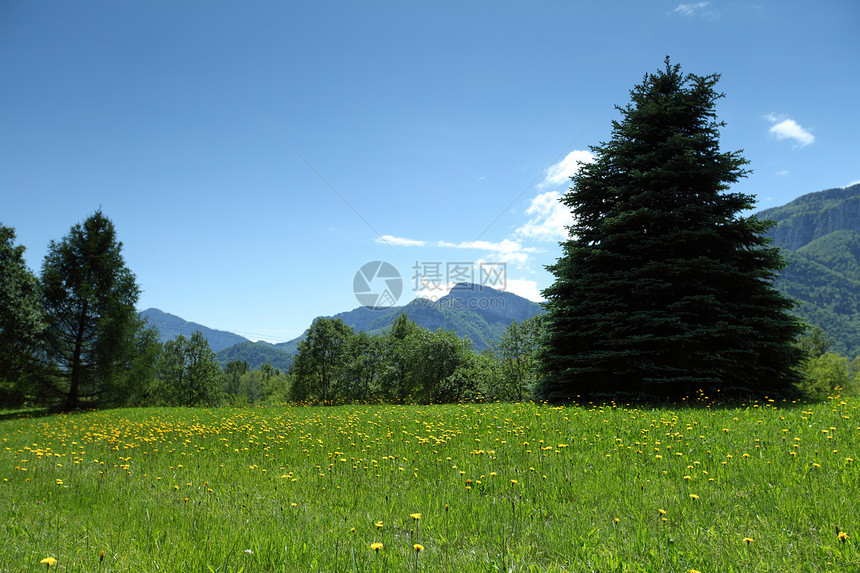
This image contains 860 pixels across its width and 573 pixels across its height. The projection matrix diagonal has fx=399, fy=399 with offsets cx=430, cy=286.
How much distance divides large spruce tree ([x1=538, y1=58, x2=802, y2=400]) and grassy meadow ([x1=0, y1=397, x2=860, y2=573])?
398 cm

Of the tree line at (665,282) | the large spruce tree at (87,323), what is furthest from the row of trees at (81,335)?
the tree line at (665,282)

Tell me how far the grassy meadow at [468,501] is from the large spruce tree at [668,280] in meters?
3.98

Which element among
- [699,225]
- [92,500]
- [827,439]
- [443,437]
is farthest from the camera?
[699,225]

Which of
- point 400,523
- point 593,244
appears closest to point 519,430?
point 400,523

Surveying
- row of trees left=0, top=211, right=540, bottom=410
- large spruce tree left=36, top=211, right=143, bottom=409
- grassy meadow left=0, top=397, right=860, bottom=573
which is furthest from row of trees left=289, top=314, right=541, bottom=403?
large spruce tree left=36, top=211, right=143, bottom=409

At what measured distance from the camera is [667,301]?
39.4 feet

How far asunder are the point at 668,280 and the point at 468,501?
10.6 meters

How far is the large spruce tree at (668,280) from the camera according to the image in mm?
11133

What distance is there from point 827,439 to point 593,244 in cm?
907

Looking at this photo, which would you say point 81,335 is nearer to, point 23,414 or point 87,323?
point 87,323

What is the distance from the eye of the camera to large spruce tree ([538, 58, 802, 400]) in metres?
11.1

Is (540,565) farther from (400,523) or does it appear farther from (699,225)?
(699,225)

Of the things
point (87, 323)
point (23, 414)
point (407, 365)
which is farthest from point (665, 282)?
point (407, 365)

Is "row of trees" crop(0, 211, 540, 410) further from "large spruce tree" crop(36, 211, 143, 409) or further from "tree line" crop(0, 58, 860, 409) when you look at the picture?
"tree line" crop(0, 58, 860, 409)
